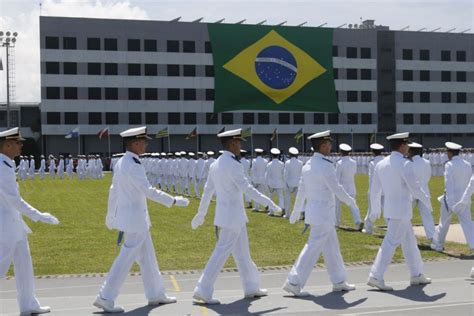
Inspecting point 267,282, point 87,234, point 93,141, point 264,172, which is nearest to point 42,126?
point 93,141

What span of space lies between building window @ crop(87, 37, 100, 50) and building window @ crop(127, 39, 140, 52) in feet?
9.43

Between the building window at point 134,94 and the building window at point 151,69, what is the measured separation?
1804 mm

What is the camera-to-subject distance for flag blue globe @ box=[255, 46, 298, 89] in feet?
69.5

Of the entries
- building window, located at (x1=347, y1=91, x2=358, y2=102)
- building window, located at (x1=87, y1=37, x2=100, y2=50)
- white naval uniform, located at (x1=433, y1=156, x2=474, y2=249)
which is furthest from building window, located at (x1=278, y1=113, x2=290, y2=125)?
white naval uniform, located at (x1=433, y1=156, x2=474, y2=249)

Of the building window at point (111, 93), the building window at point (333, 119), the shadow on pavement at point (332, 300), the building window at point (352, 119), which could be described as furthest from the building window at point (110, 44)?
the shadow on pavement at point (332, 300)

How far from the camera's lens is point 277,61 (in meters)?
20.9

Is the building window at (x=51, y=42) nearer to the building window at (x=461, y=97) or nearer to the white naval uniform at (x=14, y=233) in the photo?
the building window at (x=461, y=97)

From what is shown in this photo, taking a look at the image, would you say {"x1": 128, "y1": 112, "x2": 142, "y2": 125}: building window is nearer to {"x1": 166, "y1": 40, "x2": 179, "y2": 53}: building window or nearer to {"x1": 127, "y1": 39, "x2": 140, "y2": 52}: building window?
{"x1": 127, "y1": 39, "x2": 140, "y2": 52}: building window

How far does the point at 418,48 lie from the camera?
250 ft

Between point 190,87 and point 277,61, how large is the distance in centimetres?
4894

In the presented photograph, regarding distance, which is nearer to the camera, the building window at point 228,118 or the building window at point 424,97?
the building window at point 228,118

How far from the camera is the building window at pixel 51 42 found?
2578 inches

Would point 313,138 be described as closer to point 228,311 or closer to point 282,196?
point 228,311

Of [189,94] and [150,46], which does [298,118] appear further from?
[150,46]
